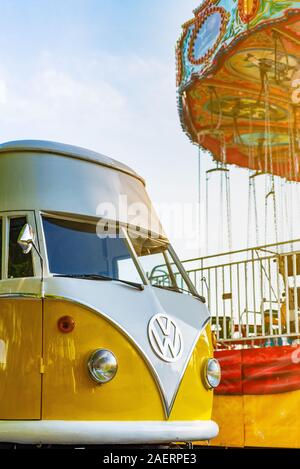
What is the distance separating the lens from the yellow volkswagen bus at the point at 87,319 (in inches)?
181

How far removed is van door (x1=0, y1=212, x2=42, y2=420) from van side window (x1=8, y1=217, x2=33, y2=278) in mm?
83

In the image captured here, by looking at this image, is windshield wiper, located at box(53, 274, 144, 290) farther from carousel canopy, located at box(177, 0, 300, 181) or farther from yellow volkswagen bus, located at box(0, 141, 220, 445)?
carousel canopy, located at box(177, 0, 300, 181)

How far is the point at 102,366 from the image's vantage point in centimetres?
467

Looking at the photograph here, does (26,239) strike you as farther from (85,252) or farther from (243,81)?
(243,81)

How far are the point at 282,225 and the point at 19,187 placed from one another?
919 cm

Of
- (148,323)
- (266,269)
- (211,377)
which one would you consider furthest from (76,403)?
(266,269)

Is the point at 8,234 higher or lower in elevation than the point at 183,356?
higher

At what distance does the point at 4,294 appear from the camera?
15.5 ft

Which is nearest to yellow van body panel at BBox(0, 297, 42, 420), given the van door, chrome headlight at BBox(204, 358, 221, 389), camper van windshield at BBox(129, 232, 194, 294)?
the van door

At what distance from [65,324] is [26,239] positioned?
2.11 ft

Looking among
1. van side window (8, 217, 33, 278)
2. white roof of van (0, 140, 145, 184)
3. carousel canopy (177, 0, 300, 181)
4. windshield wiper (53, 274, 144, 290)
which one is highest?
carousel canopy (177, 0, 300, 181)

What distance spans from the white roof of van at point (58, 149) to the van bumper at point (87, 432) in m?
2.14

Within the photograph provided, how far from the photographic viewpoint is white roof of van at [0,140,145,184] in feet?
17.9

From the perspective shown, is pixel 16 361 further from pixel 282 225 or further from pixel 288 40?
pixel 282 225
